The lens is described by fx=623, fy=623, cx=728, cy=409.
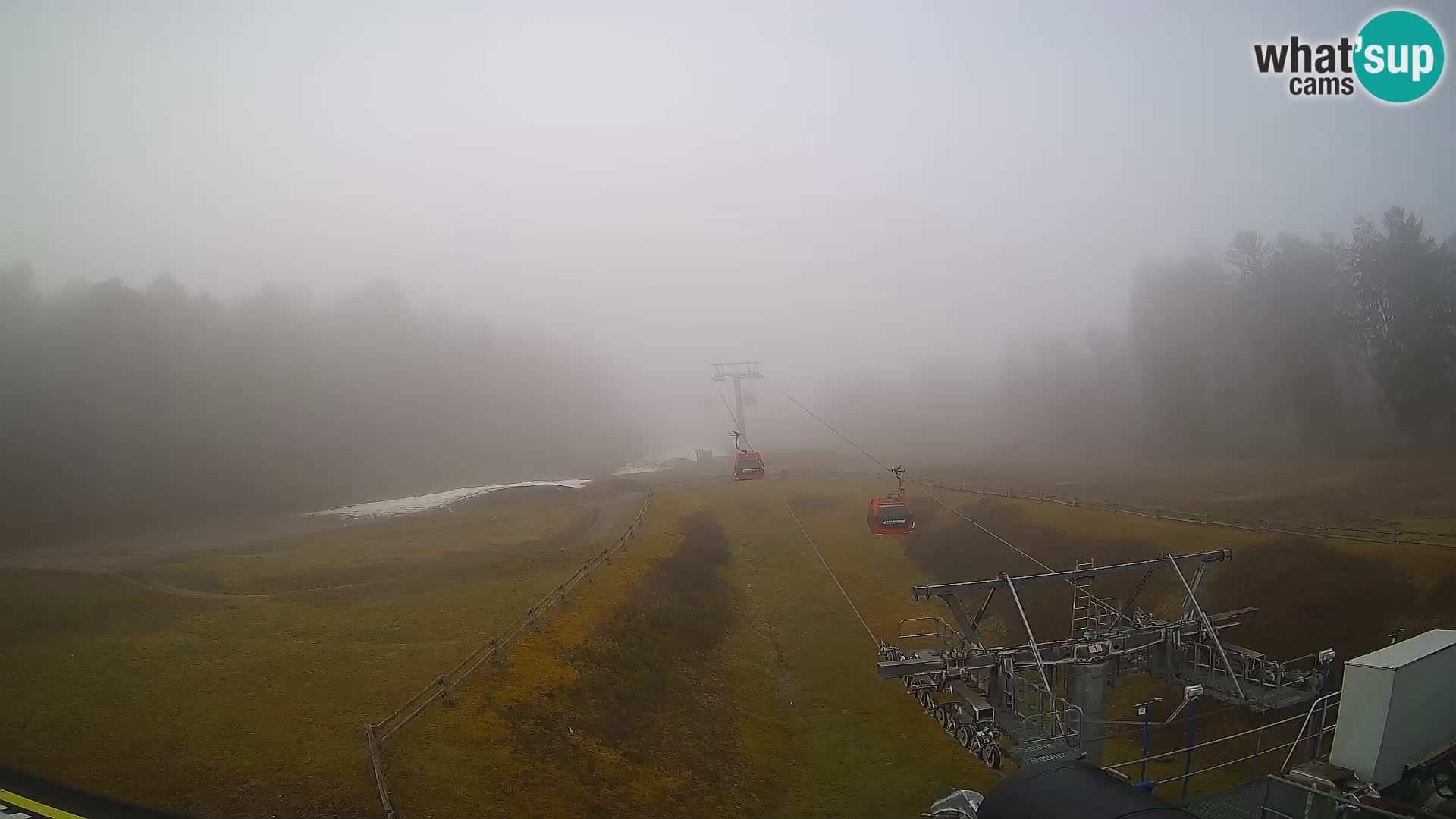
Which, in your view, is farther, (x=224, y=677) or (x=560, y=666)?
(x=560, y=666)

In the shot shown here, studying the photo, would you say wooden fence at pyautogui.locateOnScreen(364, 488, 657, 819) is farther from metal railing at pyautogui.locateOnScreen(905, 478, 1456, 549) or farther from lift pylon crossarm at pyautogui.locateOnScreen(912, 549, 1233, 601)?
metal railing at pyautogui.locateOnScreen(905, 478, 1456, 549)

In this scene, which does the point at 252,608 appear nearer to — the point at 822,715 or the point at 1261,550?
the point at 822,715

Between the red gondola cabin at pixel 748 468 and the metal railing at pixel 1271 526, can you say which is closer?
the metal railing at pixel 1271 526

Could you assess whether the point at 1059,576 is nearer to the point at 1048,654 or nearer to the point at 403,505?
the point at 1048,654

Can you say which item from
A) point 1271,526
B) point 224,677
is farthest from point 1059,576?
point 224,677

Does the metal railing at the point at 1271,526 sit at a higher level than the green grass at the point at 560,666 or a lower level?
higher

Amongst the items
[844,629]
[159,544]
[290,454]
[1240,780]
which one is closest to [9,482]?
[159,544]

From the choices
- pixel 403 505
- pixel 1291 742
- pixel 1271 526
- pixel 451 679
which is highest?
pixel 1271 526

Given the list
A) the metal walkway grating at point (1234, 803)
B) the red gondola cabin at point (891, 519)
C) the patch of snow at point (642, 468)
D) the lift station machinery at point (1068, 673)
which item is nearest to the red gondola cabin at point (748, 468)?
the red gondola cabin at point (891, 519)

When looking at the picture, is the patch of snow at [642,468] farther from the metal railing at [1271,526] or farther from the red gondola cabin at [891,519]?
the red gondola cabin at [891,519]
